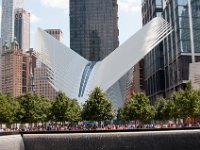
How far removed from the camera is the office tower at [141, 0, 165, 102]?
128 metres

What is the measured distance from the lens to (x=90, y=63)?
4080 inches

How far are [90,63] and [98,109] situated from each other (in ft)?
141

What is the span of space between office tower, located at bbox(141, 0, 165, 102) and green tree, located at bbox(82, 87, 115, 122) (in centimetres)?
6655

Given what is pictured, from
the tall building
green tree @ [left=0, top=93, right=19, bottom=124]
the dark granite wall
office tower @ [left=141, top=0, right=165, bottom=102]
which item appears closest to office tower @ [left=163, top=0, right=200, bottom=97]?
the tall building

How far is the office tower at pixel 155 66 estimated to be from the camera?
422 feet

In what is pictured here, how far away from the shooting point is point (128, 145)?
90.9 ft

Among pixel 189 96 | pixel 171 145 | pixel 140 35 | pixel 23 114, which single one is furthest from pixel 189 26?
pixel 171 145

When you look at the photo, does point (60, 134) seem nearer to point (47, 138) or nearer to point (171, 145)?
point (47, 138)

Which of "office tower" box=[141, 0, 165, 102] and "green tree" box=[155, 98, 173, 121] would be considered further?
"office tower" box=[141, 0, 165, 102]

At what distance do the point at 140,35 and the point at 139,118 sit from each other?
784 inches

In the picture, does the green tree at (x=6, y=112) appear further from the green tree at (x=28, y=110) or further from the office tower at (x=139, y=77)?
the office tower at (x=139, y=77)

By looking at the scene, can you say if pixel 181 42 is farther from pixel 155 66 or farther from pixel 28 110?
pixel 28 110

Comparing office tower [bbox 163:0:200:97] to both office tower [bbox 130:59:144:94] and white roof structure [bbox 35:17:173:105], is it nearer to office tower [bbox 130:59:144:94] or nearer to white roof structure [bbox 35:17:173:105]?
white roof structure [bbox 35:17:173:105]

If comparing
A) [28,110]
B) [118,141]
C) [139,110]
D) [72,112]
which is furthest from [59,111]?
[118,141]
